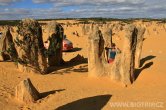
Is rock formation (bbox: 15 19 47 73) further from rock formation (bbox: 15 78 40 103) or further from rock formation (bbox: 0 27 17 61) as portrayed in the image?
rock formation (bbox: 15 78 40 103)

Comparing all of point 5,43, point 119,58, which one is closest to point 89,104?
point 119,58

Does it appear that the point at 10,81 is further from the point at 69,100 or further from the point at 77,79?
the point at 69,100

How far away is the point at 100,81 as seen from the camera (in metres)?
16.0

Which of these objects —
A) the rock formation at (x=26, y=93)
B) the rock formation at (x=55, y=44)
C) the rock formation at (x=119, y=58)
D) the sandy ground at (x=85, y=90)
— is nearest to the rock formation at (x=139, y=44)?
the rock formation at (x=119, y=58)

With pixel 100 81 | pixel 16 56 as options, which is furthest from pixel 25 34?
pixel 100 81

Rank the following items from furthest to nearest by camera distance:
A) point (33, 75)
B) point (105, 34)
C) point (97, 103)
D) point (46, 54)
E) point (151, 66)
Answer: point (105, 34) → point (46, 54) → point (33, 75) → point (151, 66) → point (97, 103)

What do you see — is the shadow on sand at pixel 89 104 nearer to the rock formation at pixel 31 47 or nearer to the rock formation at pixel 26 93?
the rock formation at pixel 26 93

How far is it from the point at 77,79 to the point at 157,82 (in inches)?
158

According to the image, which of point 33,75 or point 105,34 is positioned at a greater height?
point 105,34

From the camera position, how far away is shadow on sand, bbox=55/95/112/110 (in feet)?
41.2

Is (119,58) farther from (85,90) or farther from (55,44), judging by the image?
(55,44)

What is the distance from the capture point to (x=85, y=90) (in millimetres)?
14797

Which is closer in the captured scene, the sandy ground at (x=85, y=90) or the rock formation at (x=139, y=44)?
the sandy ground at (x=85, y=90)

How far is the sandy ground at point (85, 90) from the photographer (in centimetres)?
1295
